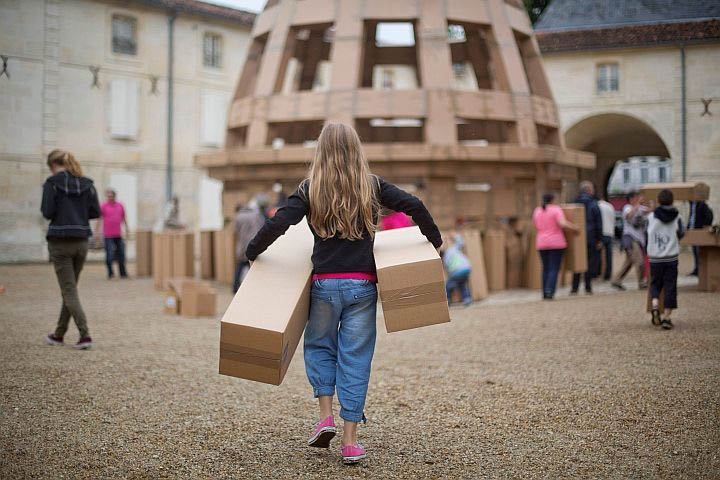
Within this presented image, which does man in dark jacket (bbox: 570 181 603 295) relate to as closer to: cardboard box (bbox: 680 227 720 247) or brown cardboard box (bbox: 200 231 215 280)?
cardboard box (bbox: 680 227 720 247)

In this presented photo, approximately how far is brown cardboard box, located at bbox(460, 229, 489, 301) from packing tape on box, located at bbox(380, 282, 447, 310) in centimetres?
956

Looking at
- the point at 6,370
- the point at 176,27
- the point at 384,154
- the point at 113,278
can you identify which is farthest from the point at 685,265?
the point at 176,27

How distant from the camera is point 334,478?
454cm

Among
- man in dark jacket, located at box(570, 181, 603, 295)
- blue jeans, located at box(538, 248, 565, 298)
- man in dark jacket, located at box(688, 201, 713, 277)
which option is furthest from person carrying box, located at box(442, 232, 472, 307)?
man in dark jacket, located at box(688, 201, 713, 277)

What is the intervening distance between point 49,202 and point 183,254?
8843 mm

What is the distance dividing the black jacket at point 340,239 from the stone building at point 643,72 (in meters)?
23.7

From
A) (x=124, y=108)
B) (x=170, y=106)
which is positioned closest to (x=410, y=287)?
(x=124, y=108)

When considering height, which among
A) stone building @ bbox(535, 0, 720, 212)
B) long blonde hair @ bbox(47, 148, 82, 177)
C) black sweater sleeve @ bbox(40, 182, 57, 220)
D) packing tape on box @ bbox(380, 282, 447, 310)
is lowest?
packing tape on box @ bbox(380, 282, 447, 310)

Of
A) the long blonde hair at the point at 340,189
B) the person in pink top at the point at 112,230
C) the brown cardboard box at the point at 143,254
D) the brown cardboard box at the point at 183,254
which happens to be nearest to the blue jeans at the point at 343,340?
the long blonde hair at the point at 340,189

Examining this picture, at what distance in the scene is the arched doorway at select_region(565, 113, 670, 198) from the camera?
106ft

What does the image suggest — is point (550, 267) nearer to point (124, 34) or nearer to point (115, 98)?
point (115, 98)

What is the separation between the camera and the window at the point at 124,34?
28266mm

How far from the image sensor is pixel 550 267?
1359cm

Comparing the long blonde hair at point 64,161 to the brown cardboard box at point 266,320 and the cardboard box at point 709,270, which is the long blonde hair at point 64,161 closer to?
the brown cardboard box at point 266,320
